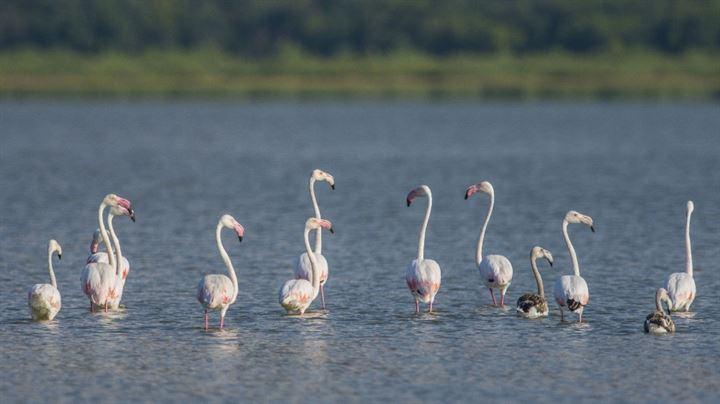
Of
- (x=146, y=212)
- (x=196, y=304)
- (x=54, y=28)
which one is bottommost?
(x=196, y=304)

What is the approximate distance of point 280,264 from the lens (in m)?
19.4

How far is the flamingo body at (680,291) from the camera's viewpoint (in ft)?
49.7

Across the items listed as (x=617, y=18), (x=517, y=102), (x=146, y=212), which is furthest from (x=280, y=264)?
(x=617, y=18)

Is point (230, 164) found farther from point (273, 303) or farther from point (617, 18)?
point (617, 18)

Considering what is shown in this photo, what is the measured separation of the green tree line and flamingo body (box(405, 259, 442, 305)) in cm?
7672

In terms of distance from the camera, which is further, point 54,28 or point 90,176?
point 54,28

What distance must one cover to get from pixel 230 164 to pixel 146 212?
1428cm

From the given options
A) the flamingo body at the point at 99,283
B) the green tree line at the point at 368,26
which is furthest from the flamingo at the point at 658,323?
the green tree line at the point at 368,26

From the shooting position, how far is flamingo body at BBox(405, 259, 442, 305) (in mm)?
15516

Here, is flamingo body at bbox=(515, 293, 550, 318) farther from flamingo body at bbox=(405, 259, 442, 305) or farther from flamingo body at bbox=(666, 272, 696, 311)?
flamingo body at bbox=(666, 272, 696, 311)

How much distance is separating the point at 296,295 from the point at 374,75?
69.9 meters

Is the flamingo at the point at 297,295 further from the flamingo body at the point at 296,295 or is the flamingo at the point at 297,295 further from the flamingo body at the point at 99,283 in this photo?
the flamingo body at the point at 99,283

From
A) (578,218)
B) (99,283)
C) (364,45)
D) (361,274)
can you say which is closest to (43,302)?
(99,283)

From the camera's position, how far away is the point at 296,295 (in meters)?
15.2
